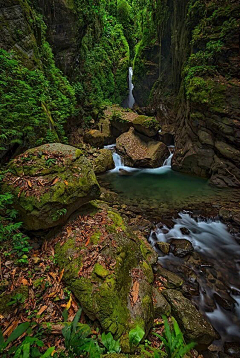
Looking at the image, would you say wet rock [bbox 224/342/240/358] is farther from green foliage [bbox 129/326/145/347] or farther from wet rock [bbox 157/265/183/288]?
green foliage [bbox 129/326/145/347]

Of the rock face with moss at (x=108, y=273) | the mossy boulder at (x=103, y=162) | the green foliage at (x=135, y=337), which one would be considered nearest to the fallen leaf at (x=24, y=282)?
the rock face with moss at (x=108, y=273)

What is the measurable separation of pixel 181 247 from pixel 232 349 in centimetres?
203

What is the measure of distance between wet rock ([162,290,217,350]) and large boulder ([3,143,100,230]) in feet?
7.65

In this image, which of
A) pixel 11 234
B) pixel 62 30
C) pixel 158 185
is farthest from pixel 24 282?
pixel 62 30

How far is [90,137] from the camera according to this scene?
11.7m

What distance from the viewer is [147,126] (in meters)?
11.7

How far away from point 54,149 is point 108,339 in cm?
300

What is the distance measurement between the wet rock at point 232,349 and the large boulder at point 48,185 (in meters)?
3.32

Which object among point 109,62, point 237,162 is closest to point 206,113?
A: point 237,162

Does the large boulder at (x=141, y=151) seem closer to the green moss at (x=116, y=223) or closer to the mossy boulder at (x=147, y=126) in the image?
the mossy boulder at (x=147, y=126)

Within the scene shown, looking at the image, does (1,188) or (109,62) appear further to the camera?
(109,62)

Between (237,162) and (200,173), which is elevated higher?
(237,162)

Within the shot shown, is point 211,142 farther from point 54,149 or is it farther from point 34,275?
point 34,275

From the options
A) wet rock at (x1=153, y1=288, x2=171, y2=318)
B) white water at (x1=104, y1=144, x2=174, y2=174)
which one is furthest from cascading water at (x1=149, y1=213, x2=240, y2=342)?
white water at (x1=104, y1=144, x2=174, y2=174)
